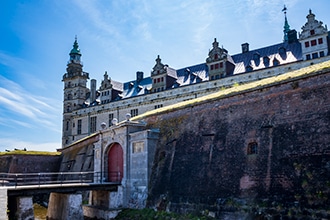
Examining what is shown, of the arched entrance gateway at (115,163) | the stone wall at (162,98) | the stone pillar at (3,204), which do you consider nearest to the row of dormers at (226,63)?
the stone wall at (162,98)

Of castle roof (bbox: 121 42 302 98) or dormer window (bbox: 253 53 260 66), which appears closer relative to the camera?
castle roof (bbox: 121 42 302 98)

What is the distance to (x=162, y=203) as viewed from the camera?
17766 mm

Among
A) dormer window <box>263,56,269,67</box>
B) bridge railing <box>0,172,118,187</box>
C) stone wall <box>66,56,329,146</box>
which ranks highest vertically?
dormer window <box>263,56,269,67</box>

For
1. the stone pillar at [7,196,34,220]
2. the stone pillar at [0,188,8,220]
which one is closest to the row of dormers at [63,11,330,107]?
the stone pillar at [7,196,34,220]

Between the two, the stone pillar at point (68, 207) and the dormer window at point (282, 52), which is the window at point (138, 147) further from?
the dormer window at point (282, 52)

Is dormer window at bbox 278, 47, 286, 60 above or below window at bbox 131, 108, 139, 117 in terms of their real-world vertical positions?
above

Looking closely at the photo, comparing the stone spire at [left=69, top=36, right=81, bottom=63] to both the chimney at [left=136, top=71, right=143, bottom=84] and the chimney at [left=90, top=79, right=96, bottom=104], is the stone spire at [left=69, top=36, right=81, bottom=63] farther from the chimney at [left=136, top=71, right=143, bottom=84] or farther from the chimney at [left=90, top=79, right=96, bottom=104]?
the chimney at [left=136, top=71, right=143, bottom=84]

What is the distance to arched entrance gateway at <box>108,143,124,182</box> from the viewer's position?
74.1 feet

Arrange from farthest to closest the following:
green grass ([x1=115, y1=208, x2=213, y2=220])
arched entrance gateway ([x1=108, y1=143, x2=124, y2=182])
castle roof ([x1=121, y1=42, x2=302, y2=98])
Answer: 1. castle roof ([x1=121, y1=42, x2=302, y2=98])
2. arched entrance gateway ([x1=108, y1=143, x2=124, y2=182])
3. green grass ([x1=115, y1=208, x2=213, y2=220])

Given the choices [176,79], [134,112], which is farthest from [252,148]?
[134,112]

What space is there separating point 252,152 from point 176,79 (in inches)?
1184

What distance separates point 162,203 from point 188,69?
96.0 feet

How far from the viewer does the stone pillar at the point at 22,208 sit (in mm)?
16906

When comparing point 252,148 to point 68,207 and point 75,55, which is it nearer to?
point 68,207
